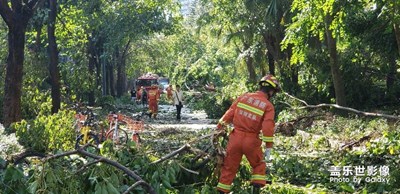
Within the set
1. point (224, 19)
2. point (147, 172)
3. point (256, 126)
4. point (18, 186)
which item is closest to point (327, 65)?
point (224, 19)

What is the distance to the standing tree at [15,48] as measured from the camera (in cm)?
1529

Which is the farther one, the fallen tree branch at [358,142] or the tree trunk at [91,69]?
the tree trunk at [91,69]

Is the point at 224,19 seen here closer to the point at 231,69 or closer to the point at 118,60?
the point at 118,60

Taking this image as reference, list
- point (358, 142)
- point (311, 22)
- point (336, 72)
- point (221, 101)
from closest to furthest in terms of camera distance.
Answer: point (358, 142) < point (311, 22) < point (336, 72) < point (221, 101)

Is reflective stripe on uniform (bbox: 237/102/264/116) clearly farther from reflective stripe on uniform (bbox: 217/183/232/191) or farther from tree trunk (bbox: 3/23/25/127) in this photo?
tree trunk (bbox: 3/23/25/127)

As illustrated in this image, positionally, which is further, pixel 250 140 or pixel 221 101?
pixel 221 101

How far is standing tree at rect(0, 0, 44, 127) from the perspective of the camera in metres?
15.3

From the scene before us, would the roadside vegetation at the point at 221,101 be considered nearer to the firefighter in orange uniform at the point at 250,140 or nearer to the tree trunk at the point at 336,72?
the tree trunk at the point at 336,72

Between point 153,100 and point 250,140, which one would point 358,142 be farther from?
point 153,100

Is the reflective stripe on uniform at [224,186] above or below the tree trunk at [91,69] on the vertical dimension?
below

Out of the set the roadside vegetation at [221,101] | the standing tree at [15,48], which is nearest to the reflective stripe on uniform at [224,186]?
the roadside vegetation at [221,101]

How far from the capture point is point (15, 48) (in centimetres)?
1552

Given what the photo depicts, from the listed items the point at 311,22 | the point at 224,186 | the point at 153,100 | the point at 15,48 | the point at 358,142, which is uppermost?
the point at 311,22

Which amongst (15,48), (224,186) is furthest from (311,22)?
(15,48)
